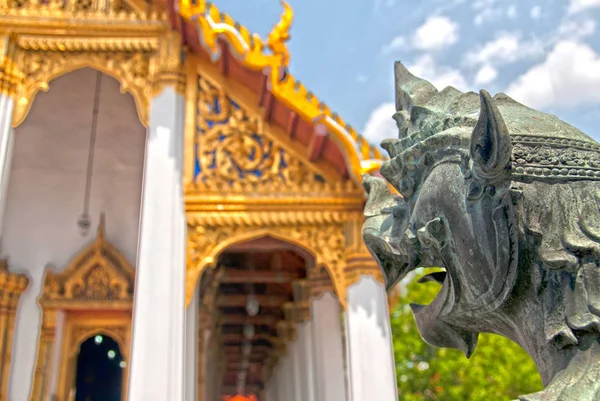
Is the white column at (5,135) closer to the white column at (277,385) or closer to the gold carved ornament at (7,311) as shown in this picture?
the gold carved ornament at (7,311)

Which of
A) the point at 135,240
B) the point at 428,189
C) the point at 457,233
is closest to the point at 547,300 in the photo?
the point at 457,233

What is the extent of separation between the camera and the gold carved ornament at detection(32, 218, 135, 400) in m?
5.98

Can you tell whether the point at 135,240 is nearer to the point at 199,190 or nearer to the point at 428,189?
the point at 199,190

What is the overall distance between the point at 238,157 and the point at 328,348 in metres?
2.23

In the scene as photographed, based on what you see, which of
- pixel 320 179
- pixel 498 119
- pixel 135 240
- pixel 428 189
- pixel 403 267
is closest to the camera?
pixel 498 119

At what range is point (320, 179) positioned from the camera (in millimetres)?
4750

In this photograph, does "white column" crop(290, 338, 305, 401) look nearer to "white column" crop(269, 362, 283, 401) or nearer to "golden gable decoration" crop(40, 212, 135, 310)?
"white column" crop(269, 362, 283, 401)

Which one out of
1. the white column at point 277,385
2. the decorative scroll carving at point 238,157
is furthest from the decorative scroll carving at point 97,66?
the white column at point 277,385

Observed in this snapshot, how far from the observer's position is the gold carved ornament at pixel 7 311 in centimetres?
567

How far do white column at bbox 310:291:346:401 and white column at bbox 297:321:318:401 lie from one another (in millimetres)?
288

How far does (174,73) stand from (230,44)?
62 cm

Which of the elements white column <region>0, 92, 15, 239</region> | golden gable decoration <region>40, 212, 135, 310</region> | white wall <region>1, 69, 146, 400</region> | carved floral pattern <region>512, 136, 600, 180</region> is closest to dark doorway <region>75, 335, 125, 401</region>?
golden gable decoration <region>40, 212, 135, 310</region>

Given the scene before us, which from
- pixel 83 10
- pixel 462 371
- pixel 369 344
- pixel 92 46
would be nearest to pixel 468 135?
pixel 369 344

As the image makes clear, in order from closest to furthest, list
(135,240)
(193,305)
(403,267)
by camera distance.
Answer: (403,267) < (193,305) < (135,240)
